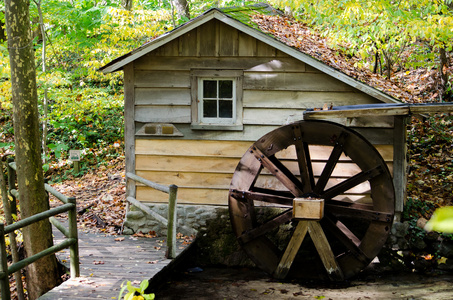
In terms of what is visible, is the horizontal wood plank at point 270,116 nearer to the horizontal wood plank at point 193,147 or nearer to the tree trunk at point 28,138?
the horizontal wood plank at point 193,147

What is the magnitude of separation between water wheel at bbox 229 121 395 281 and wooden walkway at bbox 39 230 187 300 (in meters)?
1.34

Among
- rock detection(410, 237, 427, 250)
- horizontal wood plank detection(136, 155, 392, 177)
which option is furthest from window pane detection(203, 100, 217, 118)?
rock detection(410, 237, 427, 250)

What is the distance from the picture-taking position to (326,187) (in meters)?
6.77

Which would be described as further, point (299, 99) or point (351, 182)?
point (299, 99)

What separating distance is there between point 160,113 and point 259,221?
2.42 meters

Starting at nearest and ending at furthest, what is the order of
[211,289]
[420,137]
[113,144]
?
[211,289]
[420,137]
[113,144]

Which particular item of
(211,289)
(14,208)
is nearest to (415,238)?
(211,289)

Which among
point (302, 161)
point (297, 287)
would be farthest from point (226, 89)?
point (297, 287)

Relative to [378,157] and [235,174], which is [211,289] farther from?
[378,157]

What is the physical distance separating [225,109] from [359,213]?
2.63m

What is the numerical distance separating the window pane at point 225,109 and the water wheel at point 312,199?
790mm

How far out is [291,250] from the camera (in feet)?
20.6

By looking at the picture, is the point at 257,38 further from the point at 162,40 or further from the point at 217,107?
the point at 162,40

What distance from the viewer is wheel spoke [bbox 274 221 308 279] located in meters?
6.23
